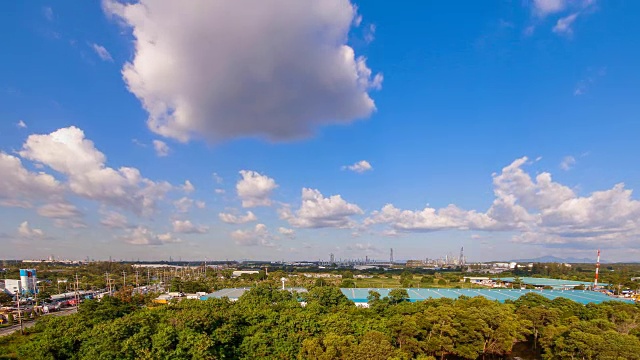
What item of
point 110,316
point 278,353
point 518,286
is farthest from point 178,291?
point 518,286

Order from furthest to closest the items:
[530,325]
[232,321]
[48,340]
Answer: [530,325] < [232,321] < [48,340]

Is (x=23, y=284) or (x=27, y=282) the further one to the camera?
(x=27, y=282)

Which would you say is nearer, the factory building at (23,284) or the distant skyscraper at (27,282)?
the factory building at (23,284)

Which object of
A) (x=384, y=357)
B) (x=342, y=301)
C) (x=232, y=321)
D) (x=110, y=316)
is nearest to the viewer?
(x=384, y=357)

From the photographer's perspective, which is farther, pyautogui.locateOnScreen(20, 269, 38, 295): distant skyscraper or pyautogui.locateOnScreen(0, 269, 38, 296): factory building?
pyautogui.locateOnScreen(20, 269, 38, 295): distant skyscraper

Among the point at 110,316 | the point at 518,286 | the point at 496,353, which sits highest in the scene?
the point at 110,316

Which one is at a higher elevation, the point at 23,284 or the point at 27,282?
the point at 27,282

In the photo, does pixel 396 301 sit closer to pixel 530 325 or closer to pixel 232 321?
pixel 530 325

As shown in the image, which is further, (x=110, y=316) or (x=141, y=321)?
(x=110, y=316)

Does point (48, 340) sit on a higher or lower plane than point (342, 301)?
higher
